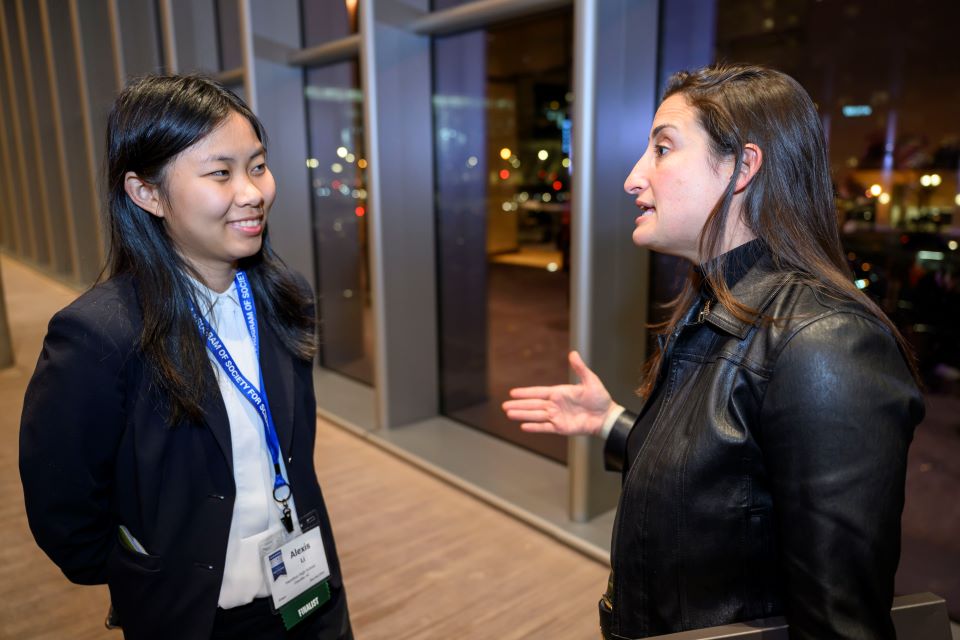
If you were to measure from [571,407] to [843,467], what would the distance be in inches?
29.7

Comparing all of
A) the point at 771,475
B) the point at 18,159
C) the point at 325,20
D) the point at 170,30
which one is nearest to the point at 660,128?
the point at 771,475

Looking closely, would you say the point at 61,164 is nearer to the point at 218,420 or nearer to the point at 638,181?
the point at 218,420

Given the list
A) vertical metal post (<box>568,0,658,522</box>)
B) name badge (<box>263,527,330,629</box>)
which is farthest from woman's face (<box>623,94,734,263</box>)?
vertical metal post (<box>568,0,658,522</box>)

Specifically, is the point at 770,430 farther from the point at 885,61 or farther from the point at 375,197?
the point at 375,197

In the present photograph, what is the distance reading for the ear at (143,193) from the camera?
4.51ft

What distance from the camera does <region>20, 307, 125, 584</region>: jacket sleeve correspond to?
1.24 meters

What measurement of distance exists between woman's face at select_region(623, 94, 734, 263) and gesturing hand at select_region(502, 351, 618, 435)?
17.2 inches

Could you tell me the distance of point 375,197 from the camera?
3.86 m

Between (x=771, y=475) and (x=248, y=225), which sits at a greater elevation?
(x=248, y=225)

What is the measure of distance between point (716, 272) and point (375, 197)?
9.57 feet

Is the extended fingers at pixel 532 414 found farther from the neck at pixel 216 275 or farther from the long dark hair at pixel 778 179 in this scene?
the neck at pixel 216 275

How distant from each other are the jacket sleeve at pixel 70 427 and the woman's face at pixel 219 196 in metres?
0.26

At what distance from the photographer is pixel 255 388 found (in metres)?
1.47

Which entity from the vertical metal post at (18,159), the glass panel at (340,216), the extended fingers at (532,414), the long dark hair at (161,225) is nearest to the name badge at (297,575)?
the long dark hair at (161,225)
